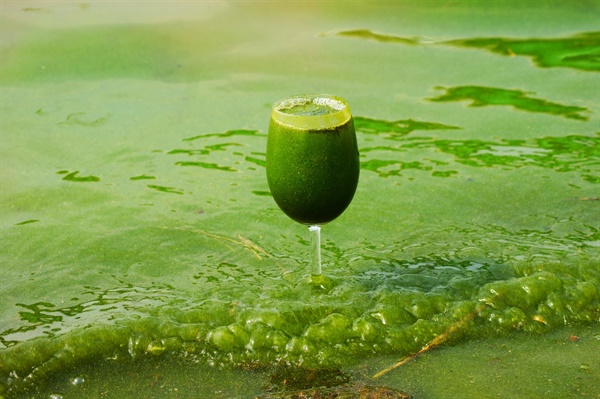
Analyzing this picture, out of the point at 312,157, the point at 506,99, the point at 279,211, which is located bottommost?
the point at 279,211

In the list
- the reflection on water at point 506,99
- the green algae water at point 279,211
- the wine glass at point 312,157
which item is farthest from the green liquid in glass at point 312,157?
Answer: the reflection on water at point 506,99

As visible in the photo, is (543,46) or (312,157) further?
(543,46)

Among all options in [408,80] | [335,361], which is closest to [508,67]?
[408,80]

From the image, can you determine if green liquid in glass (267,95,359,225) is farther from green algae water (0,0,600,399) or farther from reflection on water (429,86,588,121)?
reflection on water (429,86,588,121)

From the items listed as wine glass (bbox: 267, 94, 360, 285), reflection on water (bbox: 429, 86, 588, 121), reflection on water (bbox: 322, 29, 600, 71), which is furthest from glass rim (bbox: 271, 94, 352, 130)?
reflection on water (bbox: 322, 29, 600, 71)

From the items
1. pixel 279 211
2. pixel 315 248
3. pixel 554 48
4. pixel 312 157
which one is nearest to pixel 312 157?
pixel 312 157

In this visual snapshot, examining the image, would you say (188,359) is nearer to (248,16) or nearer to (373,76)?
(373,76)

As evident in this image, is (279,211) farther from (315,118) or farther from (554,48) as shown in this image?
(554,48)
